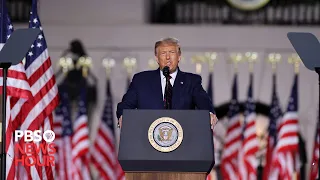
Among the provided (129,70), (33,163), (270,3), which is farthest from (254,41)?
(33,163)

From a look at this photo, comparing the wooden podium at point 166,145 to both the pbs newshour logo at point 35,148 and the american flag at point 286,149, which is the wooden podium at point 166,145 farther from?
the american flag at point 286,149

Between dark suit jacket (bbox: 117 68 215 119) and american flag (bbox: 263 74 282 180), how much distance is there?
6.11m

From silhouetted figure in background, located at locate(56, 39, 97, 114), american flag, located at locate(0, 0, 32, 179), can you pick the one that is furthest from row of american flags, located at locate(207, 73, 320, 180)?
american flag, located at locate(0, 0, 32, 179)

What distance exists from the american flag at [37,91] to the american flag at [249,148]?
4.08 metres

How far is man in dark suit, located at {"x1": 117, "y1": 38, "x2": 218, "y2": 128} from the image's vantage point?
24.4 ft

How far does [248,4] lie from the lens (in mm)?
14992

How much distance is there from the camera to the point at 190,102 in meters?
7.54

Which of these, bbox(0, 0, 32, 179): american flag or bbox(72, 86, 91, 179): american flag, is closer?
bbox(0, 0, 32, 179): american flag

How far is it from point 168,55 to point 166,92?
28 cm

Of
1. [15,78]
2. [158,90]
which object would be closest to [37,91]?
[15,78]

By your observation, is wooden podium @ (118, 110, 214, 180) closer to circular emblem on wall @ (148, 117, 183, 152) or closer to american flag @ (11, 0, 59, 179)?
circular emblem on wall @ (148, 117, 183, 152)

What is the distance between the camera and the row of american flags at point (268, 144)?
13.4m

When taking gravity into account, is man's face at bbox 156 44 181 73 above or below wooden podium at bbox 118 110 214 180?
above

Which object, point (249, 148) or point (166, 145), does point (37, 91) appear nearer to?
point (166, 145)
